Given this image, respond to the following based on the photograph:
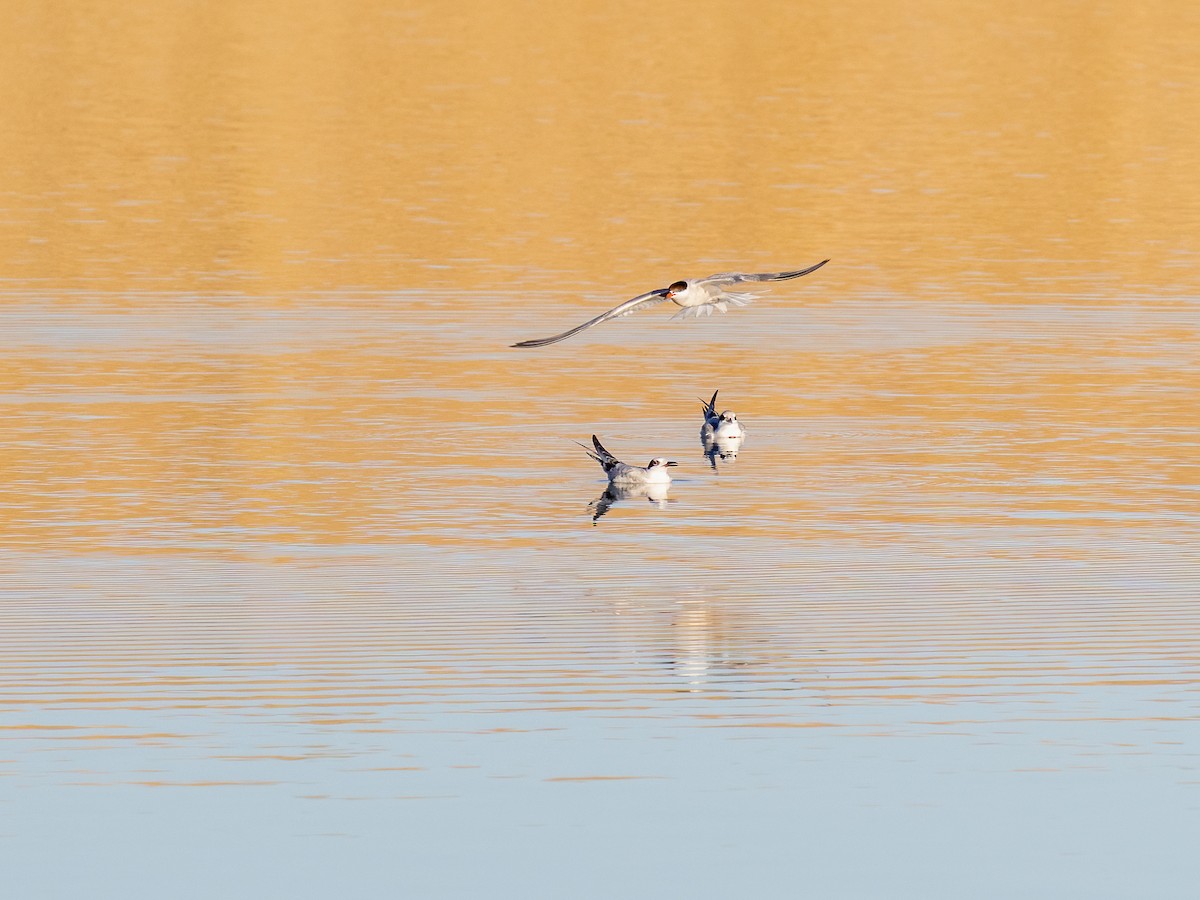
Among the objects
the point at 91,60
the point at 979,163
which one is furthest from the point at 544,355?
the point at 91,60

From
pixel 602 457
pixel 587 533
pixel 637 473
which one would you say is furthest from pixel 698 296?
pixel 587 533

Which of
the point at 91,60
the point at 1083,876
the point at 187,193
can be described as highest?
the point at 91,60

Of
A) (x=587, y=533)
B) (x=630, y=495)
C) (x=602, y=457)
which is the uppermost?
(x=602, y=457)

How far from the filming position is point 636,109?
6259 centimetres

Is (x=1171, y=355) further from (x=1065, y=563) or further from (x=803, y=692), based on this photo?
(x=803, y=692)

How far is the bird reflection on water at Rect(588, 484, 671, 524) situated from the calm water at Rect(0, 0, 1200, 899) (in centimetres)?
18

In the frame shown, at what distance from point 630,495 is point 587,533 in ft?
5.30

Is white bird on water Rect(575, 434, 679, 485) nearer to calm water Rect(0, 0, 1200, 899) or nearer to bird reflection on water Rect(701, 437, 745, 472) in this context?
calm water Rect(0, 0, 1200, 899)

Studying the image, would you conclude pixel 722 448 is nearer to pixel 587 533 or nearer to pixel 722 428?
pixel 722 428

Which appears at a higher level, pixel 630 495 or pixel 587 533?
pixel 630 495

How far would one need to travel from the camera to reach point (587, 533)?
18750 mm

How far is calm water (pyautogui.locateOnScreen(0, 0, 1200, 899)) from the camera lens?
10820mm

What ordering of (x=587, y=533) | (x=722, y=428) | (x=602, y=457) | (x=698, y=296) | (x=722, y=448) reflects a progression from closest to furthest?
(x=587, y=533)
(x=602, y=457)
(x=698, y=296)
(x=722, y=448)
(x=722, y=428)

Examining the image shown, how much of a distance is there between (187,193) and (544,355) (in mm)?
17695
